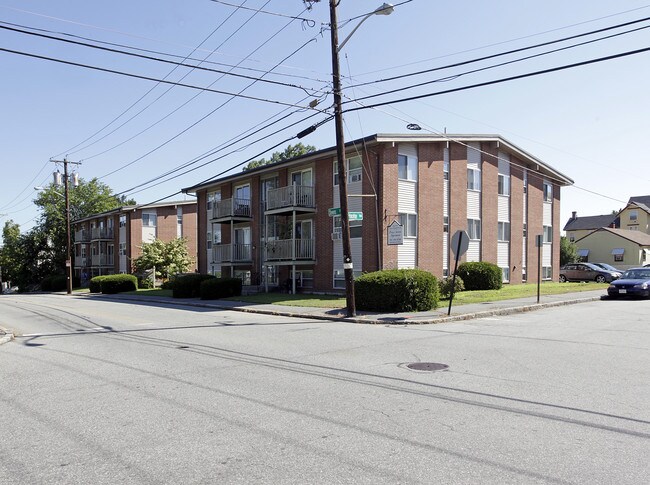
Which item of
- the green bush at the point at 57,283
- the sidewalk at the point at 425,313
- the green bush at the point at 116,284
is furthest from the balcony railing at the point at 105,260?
the sidewalk at the point at 425,313

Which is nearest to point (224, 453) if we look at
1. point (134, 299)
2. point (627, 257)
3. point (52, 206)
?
point (134, 299)

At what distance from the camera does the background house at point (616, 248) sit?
57062mm

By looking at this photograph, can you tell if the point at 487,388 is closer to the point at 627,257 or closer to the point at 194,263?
the point at 194,263

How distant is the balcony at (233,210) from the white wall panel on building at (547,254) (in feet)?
64.2

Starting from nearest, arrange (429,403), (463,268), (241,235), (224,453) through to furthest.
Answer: (224,453), (429,403), (463,268), (241,235)

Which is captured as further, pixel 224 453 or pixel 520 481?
pixel 224 453

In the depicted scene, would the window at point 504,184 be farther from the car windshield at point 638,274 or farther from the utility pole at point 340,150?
the utility pole at point 340,150

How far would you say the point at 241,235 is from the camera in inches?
1340

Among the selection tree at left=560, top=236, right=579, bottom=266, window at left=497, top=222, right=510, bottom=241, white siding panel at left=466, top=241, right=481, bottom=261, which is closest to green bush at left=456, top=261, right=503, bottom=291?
white siding panel at left=466, top=241, right=481, bottom=261

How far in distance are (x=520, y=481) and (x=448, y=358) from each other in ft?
16.7

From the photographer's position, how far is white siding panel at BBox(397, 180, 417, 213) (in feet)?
80.7

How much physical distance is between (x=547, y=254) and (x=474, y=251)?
926 cm

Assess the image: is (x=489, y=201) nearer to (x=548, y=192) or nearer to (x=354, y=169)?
(x=548, y=192)

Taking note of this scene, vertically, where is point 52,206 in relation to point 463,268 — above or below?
above
